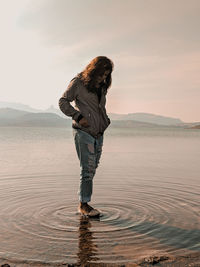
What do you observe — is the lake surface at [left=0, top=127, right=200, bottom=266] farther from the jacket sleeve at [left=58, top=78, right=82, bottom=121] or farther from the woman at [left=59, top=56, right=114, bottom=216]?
the jacket sleeve at [left=58, top=78, right=82, bottom=121]

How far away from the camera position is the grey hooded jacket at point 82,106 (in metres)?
4.98

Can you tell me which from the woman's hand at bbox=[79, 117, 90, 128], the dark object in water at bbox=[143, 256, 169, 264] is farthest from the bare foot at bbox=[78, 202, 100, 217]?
the dark object in water at bbox=[143, 256, 169, 264]

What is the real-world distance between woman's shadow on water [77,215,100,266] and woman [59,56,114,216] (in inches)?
20.9

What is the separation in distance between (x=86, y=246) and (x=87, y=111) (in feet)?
6.76

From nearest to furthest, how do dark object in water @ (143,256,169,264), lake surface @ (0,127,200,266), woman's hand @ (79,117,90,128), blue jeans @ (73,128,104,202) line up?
dark object in water @ (143,256,169,264)
lake surface @ (0,127,200,266)
woman's hand @ (79,117,90,128)
blue jeans @ (73,128,104,202)

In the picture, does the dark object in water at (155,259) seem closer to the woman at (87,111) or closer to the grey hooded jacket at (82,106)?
the woman at (87,111)

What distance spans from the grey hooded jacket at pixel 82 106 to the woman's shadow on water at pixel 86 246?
1.36m

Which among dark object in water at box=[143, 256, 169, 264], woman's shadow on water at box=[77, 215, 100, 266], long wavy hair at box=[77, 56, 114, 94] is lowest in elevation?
woman's shadow on water at box=[77, 215, 100, 266]

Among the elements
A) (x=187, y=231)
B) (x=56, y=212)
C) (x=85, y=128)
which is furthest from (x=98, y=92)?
(x=187, y=231)

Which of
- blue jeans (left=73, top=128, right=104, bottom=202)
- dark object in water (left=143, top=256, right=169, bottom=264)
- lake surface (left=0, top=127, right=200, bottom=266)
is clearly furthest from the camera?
blue jeans (left=73, top=128, right=104, bottom=202)

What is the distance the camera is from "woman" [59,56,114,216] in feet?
16.4

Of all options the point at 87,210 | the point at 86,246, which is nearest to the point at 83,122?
the point at 87,210

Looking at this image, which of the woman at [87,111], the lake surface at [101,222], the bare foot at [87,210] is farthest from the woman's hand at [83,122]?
the lake surface at [101,222]

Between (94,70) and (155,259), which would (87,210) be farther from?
(94,70)
